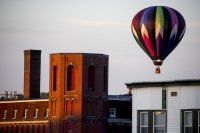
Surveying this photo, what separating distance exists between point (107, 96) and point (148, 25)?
143 feet

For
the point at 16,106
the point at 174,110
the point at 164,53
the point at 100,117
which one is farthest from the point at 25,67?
the point at 174,110

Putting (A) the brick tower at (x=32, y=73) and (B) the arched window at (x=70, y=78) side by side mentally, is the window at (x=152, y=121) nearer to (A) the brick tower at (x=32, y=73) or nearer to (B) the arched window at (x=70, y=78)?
(B) the arched window at (x=70, y=78)

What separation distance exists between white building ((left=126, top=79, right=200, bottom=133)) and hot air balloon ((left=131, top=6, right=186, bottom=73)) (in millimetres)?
6190

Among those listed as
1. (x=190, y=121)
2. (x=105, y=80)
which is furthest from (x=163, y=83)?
(x=105, y=80)

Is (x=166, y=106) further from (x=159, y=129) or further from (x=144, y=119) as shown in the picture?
(x=144, y=119)

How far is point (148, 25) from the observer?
88938mm

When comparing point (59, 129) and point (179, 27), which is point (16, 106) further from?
point (179, 27)

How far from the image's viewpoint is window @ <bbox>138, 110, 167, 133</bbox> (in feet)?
267

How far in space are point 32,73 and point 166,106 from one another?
201ft

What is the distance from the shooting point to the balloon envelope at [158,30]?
292 ft

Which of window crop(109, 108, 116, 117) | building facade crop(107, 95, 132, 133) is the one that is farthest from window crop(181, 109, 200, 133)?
window crop(109, 108, 116, 117)

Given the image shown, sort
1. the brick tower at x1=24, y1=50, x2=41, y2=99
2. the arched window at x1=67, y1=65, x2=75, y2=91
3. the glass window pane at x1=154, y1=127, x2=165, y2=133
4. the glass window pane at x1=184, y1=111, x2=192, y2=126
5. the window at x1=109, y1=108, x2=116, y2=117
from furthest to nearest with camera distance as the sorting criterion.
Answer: the brick tower at x1=24, y1=50, x2=41, y2=99, the window at x1=109, y1=108, x2=116, y2=117, the arched window at x1=67, y1=65, x2=75, y2=91, the glass window pane at x1=154, y1=127, x2=165, y2=133, the glass window pane at x1=184, y1=111, x2=192, y2=126

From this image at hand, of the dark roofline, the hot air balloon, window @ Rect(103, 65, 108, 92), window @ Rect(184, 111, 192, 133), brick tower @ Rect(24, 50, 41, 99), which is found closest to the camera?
the dark roofline

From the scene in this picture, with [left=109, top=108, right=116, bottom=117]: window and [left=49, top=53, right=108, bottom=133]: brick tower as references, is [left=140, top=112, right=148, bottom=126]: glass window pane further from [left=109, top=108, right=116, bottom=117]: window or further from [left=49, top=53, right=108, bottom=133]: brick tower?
[left=109, top=108, right=116, bottom=117]: window
